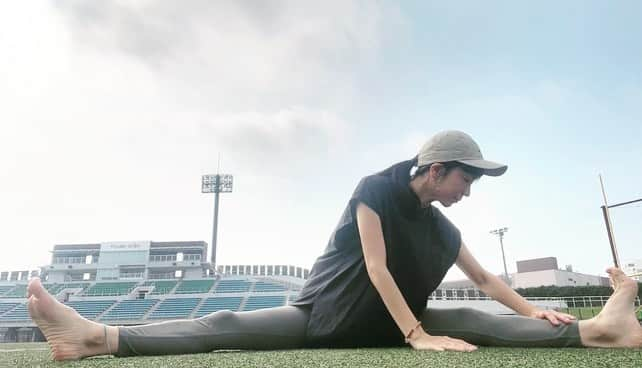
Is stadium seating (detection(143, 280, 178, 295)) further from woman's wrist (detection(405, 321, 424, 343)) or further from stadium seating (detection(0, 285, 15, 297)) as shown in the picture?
woman's wrist (detection(405, 321, 424, 343))

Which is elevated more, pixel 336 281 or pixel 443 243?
pixel 443 243

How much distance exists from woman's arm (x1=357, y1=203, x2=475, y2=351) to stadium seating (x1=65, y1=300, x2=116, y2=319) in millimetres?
23509

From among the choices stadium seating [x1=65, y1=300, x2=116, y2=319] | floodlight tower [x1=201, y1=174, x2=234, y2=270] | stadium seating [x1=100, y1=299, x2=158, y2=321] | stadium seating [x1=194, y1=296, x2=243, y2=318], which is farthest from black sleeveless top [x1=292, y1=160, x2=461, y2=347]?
floodlight tower [x1=201, y1=174, x2=234, y2=270]

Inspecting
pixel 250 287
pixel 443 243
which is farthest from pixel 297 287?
pixel 443 243

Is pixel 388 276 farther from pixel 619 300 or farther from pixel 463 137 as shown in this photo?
pixel 619 300

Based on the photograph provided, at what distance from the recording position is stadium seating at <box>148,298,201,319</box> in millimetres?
20709

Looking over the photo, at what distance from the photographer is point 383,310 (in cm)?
148

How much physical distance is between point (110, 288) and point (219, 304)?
749 centimetres

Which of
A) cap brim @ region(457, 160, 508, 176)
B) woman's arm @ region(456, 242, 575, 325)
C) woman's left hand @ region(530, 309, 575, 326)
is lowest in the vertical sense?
woman's left hand @ region(530, 309, 575, 326)

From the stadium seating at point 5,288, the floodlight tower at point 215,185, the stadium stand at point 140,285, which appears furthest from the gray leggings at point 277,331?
the stadium seating at point 5,288

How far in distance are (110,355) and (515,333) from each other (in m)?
1.33

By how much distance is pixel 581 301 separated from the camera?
70.7ft

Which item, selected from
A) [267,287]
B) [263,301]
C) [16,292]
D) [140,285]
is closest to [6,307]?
[16,292]

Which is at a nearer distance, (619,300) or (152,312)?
(619,300)
